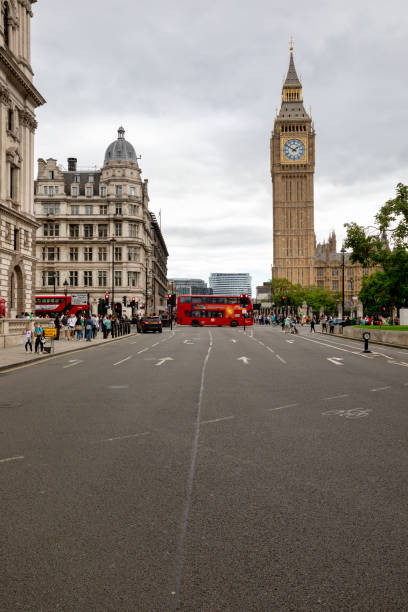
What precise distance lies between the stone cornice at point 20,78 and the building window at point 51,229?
43.1m

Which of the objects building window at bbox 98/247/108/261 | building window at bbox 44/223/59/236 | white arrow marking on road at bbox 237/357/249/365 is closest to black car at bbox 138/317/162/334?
white arrow marking on road at bbox 237/357/249/365

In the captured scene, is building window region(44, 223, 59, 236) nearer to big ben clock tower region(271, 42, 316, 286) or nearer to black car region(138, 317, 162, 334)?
black car region(138, 317, 162, 334)

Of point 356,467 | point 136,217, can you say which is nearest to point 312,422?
point 356,467

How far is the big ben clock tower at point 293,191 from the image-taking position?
14825 centimetres

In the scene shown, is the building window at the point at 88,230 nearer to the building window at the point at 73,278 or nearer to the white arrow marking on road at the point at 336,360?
the building window at the point at 73,278

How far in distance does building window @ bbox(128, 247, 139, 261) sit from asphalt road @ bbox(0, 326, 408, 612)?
75.2 metres

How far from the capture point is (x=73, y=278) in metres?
85.9

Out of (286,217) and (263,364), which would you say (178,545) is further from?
(286,217)

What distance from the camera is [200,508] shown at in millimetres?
4766

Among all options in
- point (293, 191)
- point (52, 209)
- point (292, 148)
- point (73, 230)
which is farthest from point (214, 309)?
point (292, 148)

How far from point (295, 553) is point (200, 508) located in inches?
45.8

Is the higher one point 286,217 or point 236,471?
point 286,217

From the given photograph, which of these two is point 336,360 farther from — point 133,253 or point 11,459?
point 133,253

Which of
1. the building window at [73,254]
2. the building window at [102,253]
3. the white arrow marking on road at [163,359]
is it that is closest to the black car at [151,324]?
the white arrow marking on road at [163,359]
